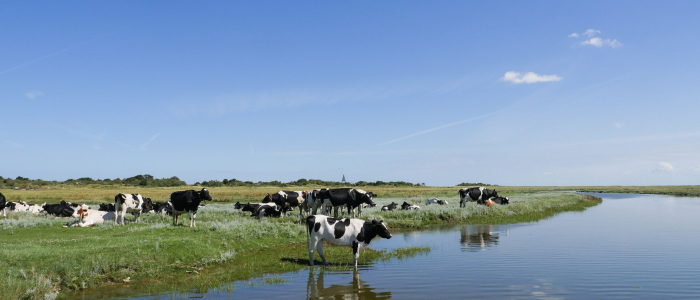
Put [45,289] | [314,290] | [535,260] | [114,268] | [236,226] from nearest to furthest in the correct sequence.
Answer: [45,289]
[314,290]
[114,268]
[535,260]
[236,226]

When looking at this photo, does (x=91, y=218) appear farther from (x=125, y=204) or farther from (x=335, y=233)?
(x=335, y=233)

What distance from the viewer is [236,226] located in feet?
68.4

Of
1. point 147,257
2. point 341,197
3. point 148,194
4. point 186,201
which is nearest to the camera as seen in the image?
point 147,257

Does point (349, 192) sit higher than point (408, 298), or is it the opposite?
point (349, 192)

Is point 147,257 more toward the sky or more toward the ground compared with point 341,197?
more toward the ground

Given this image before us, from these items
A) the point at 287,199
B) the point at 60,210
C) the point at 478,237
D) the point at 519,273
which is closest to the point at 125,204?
the point at 287,199

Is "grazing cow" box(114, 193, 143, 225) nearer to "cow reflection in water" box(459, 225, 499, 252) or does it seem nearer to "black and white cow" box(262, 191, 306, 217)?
"black and white cow" box(262, 191, 306, 217)

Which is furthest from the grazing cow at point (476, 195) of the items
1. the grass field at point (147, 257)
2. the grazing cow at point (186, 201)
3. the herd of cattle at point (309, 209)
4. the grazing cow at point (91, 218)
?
the grazing cow at point (91, 218)

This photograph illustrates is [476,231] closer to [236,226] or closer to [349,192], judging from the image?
[349,192]

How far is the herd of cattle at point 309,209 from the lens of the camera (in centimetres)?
1470

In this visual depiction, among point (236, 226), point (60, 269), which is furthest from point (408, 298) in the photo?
point (236, 226)

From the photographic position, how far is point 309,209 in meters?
30.2

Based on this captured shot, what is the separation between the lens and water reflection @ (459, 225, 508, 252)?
64.3 feet

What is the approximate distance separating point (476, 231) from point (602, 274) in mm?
12406
